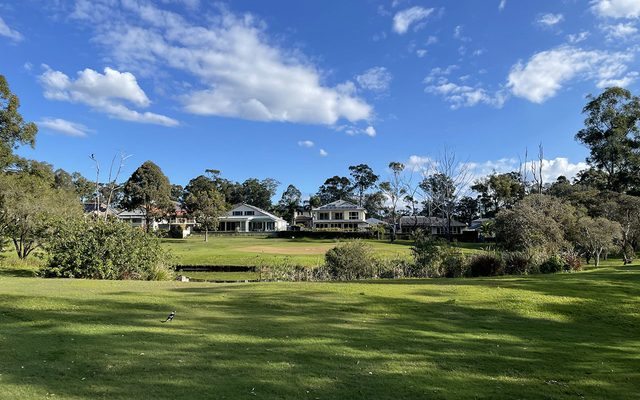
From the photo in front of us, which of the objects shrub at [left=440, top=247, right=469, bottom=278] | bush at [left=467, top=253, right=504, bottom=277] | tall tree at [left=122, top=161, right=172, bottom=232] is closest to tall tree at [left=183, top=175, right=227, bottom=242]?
tall tree at [left=122, top=161, right=172, bottom=232]

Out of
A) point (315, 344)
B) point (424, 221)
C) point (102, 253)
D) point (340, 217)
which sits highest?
point (340, 217)

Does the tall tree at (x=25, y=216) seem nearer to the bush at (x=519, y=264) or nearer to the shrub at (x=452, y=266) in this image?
the shrub at (x=452, y=266)

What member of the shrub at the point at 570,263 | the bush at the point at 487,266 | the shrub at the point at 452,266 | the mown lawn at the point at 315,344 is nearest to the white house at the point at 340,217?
the shrub at the point at 570,263

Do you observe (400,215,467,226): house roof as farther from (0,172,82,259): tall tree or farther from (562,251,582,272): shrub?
(0,172,82,259): tall tree

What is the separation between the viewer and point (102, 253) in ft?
53.6

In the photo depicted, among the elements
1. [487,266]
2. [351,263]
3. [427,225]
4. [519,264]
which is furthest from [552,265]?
[427,225]

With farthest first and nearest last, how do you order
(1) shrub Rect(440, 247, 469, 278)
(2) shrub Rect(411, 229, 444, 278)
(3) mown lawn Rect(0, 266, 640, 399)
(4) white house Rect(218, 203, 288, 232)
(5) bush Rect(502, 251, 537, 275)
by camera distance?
(4) white house Rect(218, 203, 288, 232), (2) shrub Rect(411, 229, 444, 278), (1) shrub Rect(440, 247, 469, 278), (5) bush Rect(502, 251, 537, 275), (3) mown lawn Rect(0, 266, 640, 399)

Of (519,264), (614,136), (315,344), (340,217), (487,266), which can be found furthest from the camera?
(340,217)

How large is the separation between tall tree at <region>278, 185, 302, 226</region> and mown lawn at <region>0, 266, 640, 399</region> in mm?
97922

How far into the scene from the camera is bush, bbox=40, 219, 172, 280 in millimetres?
15844

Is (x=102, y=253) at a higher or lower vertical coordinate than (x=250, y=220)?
lower

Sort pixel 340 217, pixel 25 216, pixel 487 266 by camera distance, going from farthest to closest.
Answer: pixel 340 217 → pixel 25 216 → pixel 487 266

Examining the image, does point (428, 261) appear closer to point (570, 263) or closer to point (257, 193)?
point (570, 263)

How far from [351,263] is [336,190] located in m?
104
